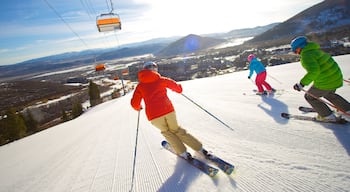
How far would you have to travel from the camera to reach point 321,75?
123 inches

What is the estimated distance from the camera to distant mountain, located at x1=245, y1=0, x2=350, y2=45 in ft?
271

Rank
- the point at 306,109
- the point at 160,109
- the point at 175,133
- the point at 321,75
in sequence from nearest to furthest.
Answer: the point at 160,109 → the point at 175,133 → the point at 321,75 → the point at 306,109

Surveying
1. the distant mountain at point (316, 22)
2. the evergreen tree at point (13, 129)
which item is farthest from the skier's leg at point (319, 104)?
the distant mountain at point (316, 22)

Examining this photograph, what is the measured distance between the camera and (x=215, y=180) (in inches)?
92.4

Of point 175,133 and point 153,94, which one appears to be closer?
point 153,94

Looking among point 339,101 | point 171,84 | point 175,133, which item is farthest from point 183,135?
point 339,101

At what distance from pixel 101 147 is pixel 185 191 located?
2.84 metres


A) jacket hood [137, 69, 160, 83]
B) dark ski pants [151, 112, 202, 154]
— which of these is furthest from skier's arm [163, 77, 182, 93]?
dark ski pants [151, 112, 202, 154]

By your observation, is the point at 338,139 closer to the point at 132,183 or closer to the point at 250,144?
the point at 250,144

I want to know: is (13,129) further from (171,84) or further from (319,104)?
(319,104)

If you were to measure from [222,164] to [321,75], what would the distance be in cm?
209

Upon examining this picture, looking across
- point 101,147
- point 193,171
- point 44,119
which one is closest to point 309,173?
point 193,171

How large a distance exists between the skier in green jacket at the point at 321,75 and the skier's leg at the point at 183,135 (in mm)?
1893

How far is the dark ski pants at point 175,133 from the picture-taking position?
284cm
